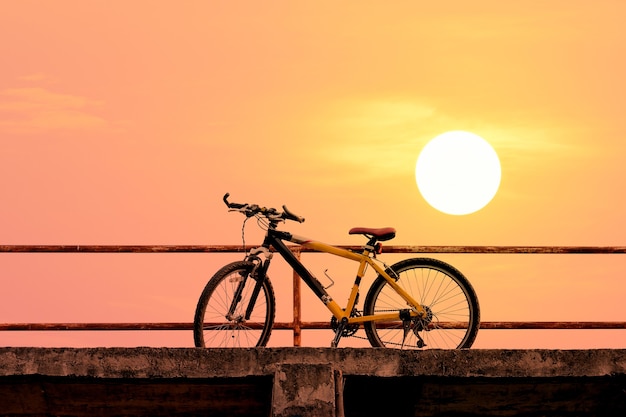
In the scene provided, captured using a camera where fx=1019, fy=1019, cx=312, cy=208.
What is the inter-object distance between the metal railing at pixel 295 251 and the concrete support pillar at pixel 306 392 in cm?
281

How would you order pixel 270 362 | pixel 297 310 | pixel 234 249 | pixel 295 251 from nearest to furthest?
pixel 270 362 → pixel 295 251 → pixel 297 310 → pixel 234 249

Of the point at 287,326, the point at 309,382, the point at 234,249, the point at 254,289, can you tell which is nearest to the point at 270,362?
the point at 309,382

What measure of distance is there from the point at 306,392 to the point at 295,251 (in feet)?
9.59

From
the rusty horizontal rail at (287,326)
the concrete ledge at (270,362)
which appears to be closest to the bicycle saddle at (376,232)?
the rusty horizontal rail at (287,326)

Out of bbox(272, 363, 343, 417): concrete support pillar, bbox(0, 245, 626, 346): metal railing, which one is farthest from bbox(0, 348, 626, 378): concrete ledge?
bbox(0, 245, 626, 346): metal railing

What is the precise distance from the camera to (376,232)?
776cm

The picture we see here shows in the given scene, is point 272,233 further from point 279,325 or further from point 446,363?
point 446,363

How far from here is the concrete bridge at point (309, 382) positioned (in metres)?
6.02

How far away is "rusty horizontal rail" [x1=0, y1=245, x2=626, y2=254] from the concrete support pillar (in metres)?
3.43

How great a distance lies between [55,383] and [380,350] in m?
2.03

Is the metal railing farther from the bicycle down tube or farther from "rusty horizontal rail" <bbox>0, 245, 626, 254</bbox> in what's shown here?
the bicycle down tube

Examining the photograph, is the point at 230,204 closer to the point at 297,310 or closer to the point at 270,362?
the point at 297,310

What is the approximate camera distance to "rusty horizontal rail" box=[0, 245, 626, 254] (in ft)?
30.9

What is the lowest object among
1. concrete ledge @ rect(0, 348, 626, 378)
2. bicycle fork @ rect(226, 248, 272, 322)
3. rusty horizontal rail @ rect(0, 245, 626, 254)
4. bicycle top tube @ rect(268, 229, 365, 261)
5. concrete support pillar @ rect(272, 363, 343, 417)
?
concrete support pillar @ rect(272, 363, 343, 417)
